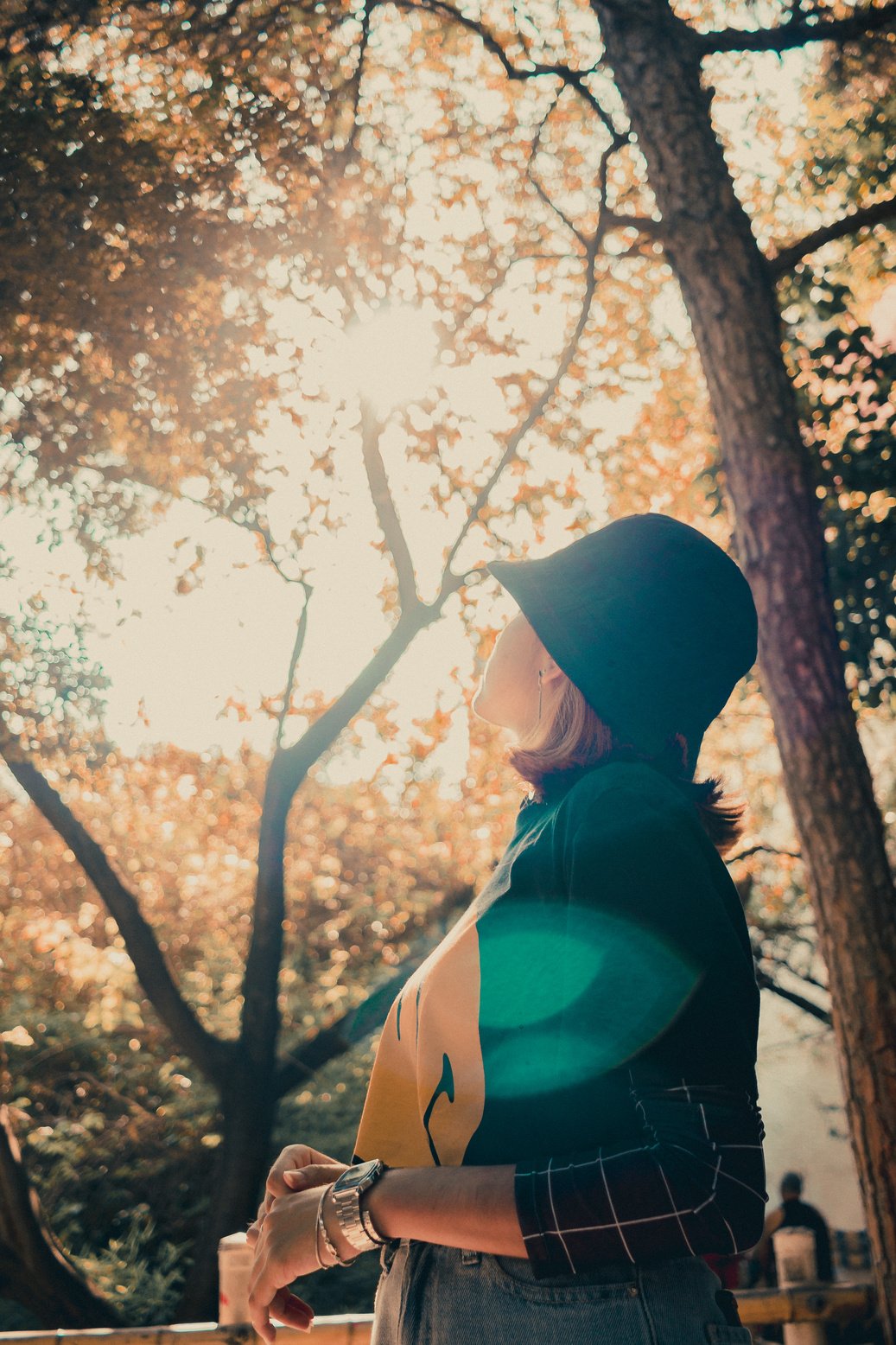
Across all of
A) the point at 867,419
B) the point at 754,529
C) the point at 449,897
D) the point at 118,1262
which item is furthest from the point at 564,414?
the point at 118,1262

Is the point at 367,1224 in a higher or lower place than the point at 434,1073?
lower

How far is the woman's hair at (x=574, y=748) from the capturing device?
130 cm

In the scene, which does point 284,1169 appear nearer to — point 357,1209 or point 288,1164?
point 288,1164

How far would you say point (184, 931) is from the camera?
10.5m

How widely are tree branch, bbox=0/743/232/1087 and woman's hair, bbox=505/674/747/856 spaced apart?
5684mm

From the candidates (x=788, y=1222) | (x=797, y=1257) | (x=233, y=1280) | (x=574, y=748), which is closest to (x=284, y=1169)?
(x=574, y=748)

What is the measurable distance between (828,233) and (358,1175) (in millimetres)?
5315

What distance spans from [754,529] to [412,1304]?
12.6 ft

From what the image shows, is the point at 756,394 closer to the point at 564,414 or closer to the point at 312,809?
the point at 564,414

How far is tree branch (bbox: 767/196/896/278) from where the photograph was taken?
4.83 meters

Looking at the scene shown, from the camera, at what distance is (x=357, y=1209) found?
3.54 feet

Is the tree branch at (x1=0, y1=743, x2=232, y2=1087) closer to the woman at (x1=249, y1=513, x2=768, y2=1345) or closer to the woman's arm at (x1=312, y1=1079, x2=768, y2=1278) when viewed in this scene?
the woman at (x1=249, y1=513, x2=768, y2=1345)

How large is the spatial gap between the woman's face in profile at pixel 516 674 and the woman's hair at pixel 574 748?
4cm

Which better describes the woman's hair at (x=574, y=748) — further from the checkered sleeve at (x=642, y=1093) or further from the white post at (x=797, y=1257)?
the white post at (x=797, y=1257)
